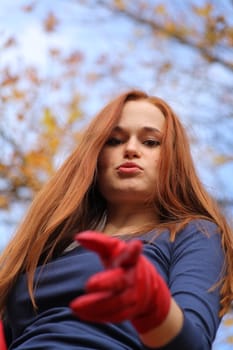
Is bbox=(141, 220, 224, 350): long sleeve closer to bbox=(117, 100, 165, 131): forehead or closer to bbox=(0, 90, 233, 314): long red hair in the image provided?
bbox=(0, 90, 233, 314): long red hair

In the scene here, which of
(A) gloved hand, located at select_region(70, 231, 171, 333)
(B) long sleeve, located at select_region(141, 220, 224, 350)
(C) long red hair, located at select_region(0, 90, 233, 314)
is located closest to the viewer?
(A) gloved hand, located at select_region(70, 231, 171, 333)

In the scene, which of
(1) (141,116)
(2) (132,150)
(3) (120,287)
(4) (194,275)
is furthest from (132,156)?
(3) (120,287)

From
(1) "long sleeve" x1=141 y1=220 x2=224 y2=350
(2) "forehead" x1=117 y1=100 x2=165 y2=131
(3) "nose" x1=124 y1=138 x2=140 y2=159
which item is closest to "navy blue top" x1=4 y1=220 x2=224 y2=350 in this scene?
(1) "long sleeve" x1=141 y1=220 x2=224 y2=350

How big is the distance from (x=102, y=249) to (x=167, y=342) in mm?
260

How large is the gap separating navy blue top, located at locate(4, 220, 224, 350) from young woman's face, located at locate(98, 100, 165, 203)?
0.54 ft

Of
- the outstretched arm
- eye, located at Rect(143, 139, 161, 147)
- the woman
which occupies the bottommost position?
the outstretched arm

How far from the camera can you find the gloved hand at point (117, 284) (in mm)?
1086

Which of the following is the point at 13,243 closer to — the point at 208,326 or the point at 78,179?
the point at 78,179

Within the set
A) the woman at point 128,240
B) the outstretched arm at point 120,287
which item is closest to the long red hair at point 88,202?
the woman at point 128,240

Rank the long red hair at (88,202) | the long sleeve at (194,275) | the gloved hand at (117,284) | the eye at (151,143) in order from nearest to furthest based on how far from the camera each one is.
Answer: the gloved hand at (117,284), the long sleeve at (194,275), the long red hair at (88,202), the eye at (151,143)

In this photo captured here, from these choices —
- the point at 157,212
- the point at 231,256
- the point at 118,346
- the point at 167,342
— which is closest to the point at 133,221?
the point at 157,212

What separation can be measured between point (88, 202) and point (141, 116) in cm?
28

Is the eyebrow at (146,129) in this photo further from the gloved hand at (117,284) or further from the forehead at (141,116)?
the gloved hand at (117,284)

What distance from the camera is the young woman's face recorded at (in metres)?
1.82
